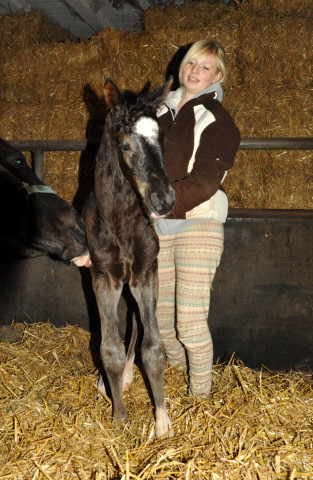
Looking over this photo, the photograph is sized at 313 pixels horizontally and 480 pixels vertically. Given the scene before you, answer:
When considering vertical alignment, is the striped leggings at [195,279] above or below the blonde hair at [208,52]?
below

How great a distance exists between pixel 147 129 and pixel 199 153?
17.5 inches

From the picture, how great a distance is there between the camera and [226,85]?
4102 mm

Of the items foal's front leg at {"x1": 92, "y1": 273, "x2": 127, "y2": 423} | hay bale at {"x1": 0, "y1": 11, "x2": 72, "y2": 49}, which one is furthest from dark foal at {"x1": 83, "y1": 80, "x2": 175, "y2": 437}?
hay bale at {"x1": 0, "y1": 11, "x2": 72, "y2": 49}

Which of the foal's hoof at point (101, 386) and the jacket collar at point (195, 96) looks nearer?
the jacket collar at point (195, 96)

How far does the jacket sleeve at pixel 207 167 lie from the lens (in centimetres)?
221

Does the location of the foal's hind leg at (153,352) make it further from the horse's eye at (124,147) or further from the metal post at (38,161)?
the metal post at (38,161)

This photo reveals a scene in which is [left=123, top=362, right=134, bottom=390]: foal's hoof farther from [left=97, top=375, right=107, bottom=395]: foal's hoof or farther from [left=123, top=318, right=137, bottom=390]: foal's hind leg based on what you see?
[left=97, top=375, right=107, bottom=395]: foal's hoof

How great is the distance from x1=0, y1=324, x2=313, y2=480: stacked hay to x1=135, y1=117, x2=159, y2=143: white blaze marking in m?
1.52

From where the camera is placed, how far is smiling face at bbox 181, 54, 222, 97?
244 centimetres

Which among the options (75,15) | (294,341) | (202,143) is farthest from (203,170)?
(75,15)

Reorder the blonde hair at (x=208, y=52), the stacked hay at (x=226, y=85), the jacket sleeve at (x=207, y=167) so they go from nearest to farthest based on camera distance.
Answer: the jacket sleeve at (x=207, y=167)
the blonde hair at (x=208, y=52)
the stacked hay at (x=226, y=85)

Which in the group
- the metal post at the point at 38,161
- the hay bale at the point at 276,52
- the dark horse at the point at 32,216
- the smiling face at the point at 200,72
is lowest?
the dark horse at the point at 32,216

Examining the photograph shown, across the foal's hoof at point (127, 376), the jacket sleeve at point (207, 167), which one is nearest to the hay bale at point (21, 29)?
the jacket sleeve at point (207, 167)

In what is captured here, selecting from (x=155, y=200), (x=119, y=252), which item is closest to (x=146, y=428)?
(x=119, y=252)
